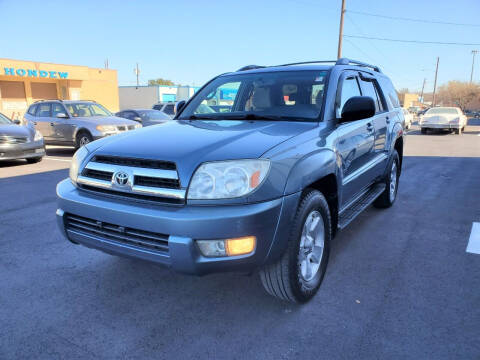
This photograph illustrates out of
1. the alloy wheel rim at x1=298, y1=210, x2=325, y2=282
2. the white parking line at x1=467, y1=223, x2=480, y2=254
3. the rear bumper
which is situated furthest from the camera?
the rear bumper

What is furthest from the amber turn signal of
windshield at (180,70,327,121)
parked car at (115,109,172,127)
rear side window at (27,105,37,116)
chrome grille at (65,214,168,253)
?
parked car at (115,109,172,127)

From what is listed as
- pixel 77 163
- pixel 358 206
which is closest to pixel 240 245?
pixel 77 163

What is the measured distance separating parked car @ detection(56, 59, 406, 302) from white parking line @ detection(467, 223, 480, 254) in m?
1.46

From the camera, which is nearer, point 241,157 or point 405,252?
point 241,157

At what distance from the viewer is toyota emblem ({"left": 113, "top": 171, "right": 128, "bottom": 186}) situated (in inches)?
96.2

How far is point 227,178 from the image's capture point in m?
2.26


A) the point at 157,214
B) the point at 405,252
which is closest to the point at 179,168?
the point at 157,214

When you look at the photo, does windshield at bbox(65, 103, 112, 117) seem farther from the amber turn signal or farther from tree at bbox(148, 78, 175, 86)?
tree at bbox(148, 78, 175, 86)

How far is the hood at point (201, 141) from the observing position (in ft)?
7.71

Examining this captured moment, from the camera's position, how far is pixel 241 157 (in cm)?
231

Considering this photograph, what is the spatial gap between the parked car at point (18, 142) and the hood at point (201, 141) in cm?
728

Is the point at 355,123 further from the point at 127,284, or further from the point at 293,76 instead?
the point at 127,284

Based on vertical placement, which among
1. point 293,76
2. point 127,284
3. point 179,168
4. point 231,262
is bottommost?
point 127,284

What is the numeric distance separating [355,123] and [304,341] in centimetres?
Result: 213
